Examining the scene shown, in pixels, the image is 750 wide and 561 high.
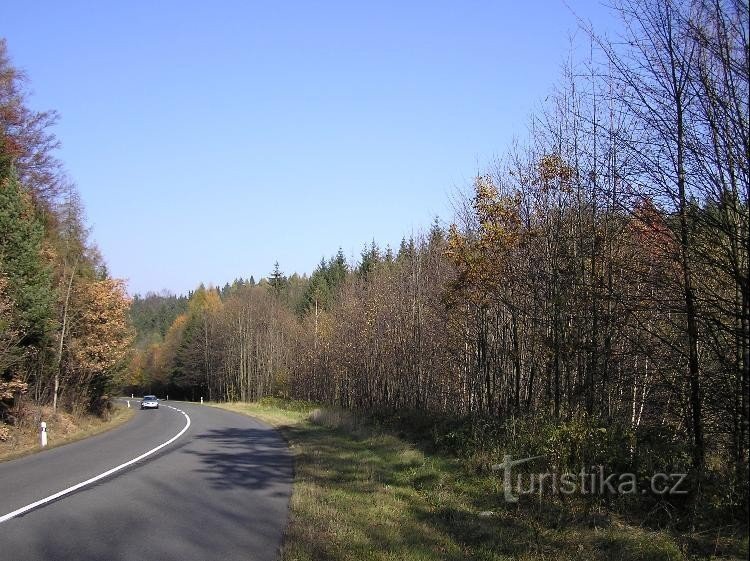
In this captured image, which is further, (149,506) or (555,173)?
A: (555,173)

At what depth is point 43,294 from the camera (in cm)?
2253

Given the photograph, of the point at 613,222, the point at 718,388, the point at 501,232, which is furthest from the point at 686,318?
the point at 501,232

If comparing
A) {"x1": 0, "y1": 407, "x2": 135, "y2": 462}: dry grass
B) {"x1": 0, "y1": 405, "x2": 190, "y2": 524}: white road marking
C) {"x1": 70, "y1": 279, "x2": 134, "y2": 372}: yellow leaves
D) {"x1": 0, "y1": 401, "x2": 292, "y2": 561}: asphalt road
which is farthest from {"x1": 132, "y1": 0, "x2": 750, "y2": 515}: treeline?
{"x1": 70, "y1": 279, "x2": 134, "y2": 372}: yellow leaves

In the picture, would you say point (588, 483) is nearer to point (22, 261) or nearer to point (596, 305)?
point (596, 305)

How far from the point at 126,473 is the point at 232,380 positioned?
223 feet

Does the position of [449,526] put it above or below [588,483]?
below

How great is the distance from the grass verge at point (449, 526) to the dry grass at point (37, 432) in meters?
11.4

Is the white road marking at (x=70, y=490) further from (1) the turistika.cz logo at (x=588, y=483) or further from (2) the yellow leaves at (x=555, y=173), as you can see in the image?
(2) the yellow leaves at (x=555, y=173)

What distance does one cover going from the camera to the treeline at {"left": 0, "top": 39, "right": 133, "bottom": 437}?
2152 centimetres

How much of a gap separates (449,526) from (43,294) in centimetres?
1964

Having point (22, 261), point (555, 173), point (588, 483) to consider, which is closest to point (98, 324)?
point (22, 261)

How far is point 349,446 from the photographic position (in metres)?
18.4

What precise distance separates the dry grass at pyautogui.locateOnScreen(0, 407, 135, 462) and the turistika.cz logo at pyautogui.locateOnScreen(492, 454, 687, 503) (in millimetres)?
14413

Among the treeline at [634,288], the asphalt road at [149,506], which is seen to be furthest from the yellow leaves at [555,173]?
the asphalt road at [149,506]
